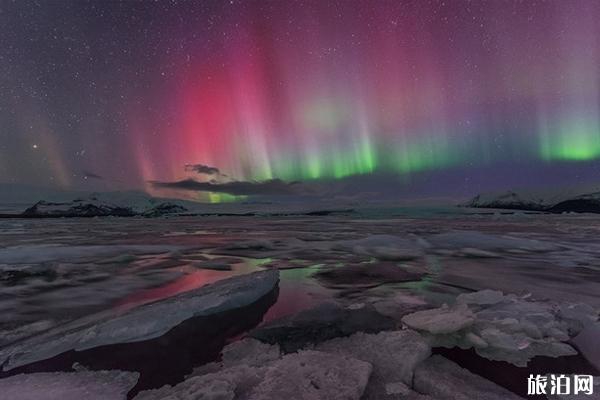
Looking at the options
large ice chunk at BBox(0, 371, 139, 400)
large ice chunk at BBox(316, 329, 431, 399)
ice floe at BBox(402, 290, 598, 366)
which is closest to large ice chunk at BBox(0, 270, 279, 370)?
large ice chunk at BBox(0, 371, 139, 400)

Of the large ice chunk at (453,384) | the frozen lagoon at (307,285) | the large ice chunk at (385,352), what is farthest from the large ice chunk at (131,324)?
the large ice chunk at (453,384)

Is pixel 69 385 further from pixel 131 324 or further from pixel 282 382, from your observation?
pixel 282 382

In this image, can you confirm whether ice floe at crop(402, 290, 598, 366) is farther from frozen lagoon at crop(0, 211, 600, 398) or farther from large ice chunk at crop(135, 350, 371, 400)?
large ice chunk at crop(135, 350, 371, 400)

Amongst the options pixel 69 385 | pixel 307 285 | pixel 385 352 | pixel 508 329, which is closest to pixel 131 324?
pixel 69 385

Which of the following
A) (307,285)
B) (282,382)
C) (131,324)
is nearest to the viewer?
(282,382)

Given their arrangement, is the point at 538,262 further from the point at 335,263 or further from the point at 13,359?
the point at 13,359

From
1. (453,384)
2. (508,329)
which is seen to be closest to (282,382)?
(453,384)

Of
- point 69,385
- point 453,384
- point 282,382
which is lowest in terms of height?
point 453,384

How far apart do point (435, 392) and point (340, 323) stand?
140cm

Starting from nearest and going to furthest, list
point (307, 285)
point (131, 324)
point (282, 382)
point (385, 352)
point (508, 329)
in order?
point (282, 382) < point (385, 352) < point (508, 329) < point (131, 324) < point (307, 285)

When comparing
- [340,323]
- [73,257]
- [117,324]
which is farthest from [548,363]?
[73,257]

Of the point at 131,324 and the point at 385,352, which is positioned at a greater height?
the point at 131,324

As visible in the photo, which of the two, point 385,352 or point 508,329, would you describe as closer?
point 385,352

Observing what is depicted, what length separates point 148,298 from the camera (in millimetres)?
4773
